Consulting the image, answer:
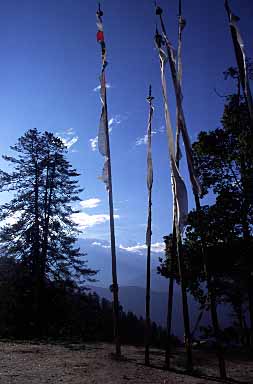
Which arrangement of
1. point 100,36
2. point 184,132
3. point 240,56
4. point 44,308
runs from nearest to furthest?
point 240,56, point 184,132, point 100,36, point 44,308

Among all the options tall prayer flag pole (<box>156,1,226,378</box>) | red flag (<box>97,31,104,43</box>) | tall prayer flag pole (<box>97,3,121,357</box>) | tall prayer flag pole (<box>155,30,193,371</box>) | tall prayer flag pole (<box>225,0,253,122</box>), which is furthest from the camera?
red flag (<box>97,31,104,43</box>)

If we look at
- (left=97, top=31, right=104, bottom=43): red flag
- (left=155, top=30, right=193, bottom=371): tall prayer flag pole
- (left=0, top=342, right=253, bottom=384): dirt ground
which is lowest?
(left=0, top=342, right=253, bottom=384): dirt ground

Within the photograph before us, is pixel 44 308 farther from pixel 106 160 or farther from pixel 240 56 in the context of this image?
pixel 240 56

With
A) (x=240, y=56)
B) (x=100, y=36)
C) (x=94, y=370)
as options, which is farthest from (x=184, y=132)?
(x=94, y=370)

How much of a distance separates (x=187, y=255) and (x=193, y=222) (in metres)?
1.75

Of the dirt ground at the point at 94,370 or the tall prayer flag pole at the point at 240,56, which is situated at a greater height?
the tall prayer flag pole at the point at 240,56

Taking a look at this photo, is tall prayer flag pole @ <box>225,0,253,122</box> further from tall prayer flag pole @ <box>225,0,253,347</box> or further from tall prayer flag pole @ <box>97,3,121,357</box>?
tall prayer flag pole @ <box>97,3,121,357</box>

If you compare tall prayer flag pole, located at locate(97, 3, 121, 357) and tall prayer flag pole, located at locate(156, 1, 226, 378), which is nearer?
tall prayer flag pole, located at locate(156, 1, 226, 378)

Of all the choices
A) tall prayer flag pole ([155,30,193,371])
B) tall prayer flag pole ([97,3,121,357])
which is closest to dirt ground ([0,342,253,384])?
tall prayer flag pole ([155,30,193,371])

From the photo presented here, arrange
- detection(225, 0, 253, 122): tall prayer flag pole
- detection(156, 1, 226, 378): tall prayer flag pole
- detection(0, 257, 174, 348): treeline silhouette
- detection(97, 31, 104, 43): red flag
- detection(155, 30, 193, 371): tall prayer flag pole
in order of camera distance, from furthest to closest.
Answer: detection(0, 257, 174, 348): treeline silhouette → detection(97, 31, 104, 43): red flag → detection(156, 1, 226, 378): tall prayer flag pole → detection(155, 30, 193, 371): tall prayer flag pole → detection(225, 0, 253, 122): tall prayer flag pole

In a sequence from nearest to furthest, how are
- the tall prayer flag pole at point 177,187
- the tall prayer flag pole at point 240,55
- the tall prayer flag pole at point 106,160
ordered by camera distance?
the tall prayer flag pole at point 240,55, the tall prayer flag pole at point 177,187, the tall prayer flag pole at point 106,160

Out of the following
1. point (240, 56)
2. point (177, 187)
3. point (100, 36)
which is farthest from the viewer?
point (100, 36)

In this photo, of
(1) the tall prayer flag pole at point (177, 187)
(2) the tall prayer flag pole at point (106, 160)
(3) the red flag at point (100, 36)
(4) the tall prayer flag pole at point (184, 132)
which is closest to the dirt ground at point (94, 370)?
(1) the tall prayer flag pole at point (177, 187)

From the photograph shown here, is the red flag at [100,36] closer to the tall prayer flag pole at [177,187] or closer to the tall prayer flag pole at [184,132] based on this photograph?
the tall prayer flag pole at [177,187]
